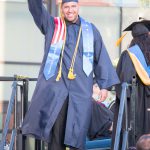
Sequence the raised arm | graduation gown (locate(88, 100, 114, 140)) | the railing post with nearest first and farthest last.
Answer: the raised arm
the railing post
graduation gown (locate(88, 100, 114, 140))

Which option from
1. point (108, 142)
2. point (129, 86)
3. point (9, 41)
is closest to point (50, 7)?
point (9, 41)

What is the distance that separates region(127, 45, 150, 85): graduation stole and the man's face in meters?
0.87

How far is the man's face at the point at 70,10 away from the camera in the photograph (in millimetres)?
6883

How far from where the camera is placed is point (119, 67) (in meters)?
7.53

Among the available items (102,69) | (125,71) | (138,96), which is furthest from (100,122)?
(102,69)

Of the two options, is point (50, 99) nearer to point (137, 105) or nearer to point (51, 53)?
point (51, 53)

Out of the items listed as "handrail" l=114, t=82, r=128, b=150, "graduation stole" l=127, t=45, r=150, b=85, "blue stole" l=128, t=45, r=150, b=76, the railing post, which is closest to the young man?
"handrail" l=114, t=82, r=128, b=150

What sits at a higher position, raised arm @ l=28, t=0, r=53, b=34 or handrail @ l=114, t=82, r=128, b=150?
raised arm @ l=28, t=0, r=53, b=34

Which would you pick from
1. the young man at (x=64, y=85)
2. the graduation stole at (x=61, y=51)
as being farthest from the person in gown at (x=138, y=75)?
the graduation stole at (x=61, y=51)

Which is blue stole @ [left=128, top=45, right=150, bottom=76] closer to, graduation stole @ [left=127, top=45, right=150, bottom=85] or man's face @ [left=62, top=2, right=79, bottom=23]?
graduation stole @ [left=127, top=45, right=150, bottom=85]

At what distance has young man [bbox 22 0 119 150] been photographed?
22.4ft

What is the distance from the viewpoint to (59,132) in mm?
6867

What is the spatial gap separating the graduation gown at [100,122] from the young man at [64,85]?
3.68ft

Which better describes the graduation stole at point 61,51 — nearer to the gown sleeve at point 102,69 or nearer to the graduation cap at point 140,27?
the gown sleeve at point 102,69
